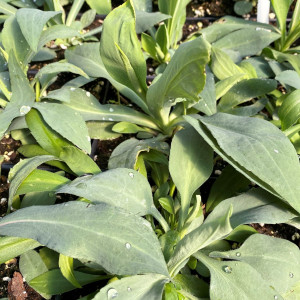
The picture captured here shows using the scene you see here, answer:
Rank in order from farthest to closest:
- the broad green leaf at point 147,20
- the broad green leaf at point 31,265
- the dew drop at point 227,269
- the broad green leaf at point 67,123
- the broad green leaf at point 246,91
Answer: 1. the broad green leaf at point 147,20
2. the broad green leaf at point 246,91
3. the broad green leaf at point 67,123
4. the broad green leaf at point 31,265
5. the dew drop at point 227,269

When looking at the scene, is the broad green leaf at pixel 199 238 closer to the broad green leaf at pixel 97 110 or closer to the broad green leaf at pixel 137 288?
the broad green leaf at pixel 137 288

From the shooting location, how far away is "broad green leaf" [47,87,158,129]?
1.15m

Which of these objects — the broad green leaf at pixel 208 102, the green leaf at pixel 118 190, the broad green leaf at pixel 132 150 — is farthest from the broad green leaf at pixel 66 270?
the broad green leaf at pixel 208 102

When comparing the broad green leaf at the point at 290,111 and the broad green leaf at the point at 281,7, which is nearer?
the broad green leaf at the point at 290,111

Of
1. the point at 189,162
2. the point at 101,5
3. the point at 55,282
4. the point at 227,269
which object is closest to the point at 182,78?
the point at 189,162

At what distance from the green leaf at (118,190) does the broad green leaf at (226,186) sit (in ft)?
0.63

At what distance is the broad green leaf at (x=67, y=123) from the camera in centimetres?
102

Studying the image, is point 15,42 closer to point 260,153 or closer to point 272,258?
point 260,153

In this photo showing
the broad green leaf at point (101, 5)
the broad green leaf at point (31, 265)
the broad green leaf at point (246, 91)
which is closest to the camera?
the broad green leaf at point (31, 265)

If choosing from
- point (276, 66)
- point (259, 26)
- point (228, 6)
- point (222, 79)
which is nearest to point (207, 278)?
point (222, 79)

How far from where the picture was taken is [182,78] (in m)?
0.91

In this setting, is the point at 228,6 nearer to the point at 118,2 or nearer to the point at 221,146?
the point at 118,2

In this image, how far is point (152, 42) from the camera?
1.35m

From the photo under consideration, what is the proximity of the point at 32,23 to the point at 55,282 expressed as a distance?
0.63 meters
